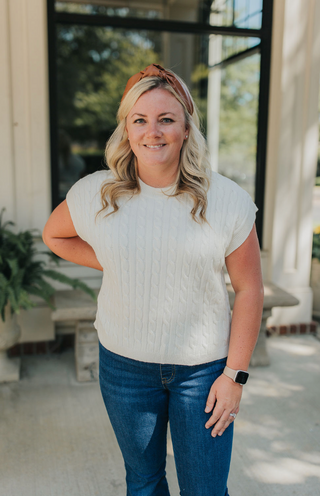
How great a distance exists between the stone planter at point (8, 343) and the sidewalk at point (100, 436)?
0.24 ft

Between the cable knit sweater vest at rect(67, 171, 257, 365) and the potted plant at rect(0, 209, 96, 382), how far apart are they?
1.73 metres

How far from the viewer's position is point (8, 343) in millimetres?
3279

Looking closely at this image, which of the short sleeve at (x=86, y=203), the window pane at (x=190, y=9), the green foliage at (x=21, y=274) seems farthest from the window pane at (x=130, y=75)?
the short sleeve at (x=86, y=203)

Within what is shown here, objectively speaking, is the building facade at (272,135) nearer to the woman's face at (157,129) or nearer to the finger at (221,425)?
the woman's face at (157,129)

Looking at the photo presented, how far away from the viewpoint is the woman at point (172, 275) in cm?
137

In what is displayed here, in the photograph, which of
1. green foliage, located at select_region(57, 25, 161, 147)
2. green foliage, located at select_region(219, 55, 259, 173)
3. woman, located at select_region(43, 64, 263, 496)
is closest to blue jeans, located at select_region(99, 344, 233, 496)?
woman, located at select_region(43, 64, 263, 496)

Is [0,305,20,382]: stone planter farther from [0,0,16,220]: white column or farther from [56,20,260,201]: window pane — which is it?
[56,20,260,201]: window pane

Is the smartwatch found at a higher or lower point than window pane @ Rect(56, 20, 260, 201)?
lower

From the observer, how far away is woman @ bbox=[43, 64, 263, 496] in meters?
1.37

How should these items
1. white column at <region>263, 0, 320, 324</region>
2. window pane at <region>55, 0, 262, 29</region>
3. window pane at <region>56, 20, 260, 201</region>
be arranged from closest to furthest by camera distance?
white column at <region>263, 0, 320, 324</region> → window pane at <region>55, 0, 262, 29</region> → window pane at <region>56, 20, 260, 201</region>

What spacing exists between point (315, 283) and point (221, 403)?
3310mm

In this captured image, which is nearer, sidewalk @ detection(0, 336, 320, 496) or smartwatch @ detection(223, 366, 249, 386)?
smartwatch @ detection(223, 366, 249, 386)

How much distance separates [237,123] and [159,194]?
6.55 m

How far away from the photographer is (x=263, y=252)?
13.4 feet
